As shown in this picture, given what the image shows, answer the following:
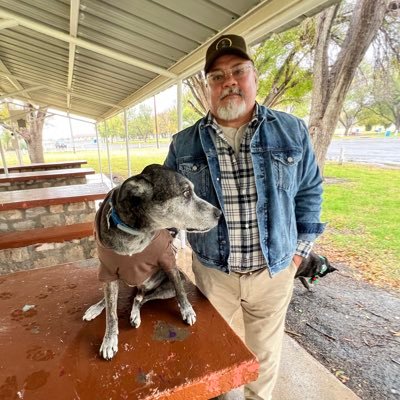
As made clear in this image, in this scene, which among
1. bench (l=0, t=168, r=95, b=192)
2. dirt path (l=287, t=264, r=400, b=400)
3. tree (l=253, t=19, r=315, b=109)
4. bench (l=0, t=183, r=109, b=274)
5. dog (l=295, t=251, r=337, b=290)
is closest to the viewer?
dirt path (l=287, t=264, r=400, b=400)

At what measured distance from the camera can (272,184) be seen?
157cm

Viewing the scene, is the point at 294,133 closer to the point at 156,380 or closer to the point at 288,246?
the point at 288,246

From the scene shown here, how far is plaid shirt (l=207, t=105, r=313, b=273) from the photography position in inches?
63.5

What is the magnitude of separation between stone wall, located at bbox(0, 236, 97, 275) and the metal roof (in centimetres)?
253

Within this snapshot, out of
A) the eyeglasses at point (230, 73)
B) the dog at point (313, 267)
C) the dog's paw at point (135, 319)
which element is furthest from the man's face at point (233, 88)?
the dog at point (313, 267)

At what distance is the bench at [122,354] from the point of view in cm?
105

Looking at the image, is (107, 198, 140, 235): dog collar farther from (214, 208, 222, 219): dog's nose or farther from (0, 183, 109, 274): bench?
(0, 183, 109, 274): bench

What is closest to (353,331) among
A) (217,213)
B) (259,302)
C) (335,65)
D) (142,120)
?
(259,302)

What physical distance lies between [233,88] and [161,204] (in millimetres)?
845

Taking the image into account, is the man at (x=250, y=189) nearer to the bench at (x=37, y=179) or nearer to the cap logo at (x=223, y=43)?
the cap logo at (x=223, y=43)

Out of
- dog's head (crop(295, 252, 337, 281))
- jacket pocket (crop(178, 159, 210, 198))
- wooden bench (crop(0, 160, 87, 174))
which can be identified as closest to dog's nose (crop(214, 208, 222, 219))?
jacket pocket (crop(178, 159, 210, 198))

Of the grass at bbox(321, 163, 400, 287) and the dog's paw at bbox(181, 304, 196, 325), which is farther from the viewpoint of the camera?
the grass at bbox(321, 163, 400, 287)

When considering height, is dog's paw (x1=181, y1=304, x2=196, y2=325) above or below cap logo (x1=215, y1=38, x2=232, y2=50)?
below

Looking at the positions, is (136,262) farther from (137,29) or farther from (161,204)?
(137,29)
